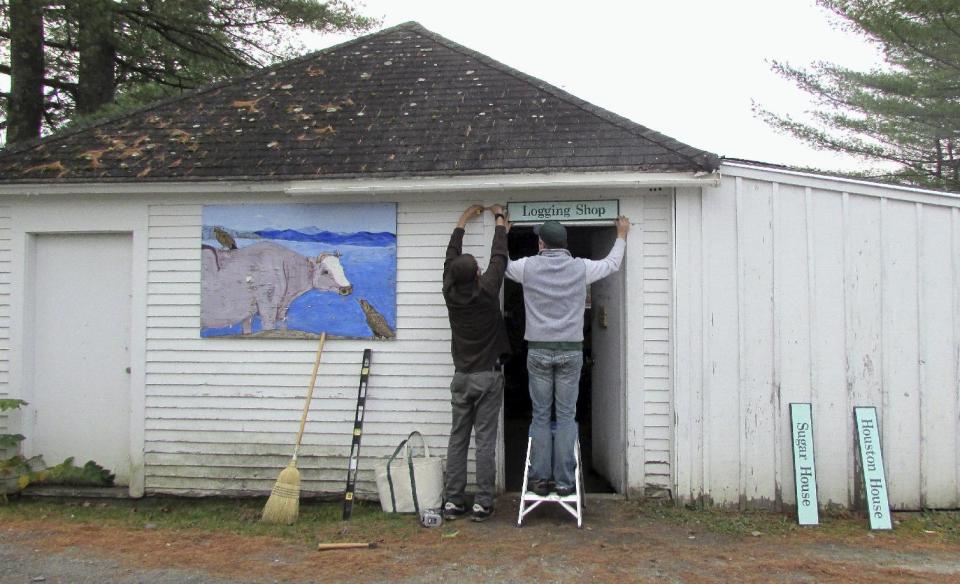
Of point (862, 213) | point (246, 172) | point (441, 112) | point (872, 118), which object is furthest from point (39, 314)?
point (872, 118)

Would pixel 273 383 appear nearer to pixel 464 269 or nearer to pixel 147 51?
pixel 464 269

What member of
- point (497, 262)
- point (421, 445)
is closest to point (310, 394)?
point (421, 445)

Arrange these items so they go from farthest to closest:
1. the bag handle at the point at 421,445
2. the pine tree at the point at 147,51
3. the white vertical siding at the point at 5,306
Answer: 1. the pine tree at the point at 147,51
2. the white vertical siding at the point at 5,306
3. the bag handle at the point at 421,445

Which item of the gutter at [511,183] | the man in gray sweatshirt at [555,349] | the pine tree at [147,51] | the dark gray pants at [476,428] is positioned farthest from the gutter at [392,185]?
the pine tree at [147,51]

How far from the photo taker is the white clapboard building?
5855 millimetres

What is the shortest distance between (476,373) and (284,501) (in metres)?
1.91

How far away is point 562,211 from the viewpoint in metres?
6.22

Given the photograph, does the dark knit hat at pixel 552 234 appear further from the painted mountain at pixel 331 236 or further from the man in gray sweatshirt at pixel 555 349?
the painted mountain at pixel 331 236

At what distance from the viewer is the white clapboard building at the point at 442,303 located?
19.2ft

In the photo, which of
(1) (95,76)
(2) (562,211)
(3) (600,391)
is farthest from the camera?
(1) (95,76)

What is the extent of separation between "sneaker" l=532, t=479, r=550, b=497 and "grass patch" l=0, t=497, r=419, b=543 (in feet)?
3.34

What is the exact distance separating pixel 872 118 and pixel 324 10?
1179 cm

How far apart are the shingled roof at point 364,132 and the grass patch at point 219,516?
115 inches

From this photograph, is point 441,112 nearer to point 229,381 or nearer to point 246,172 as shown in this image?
point 246,172
